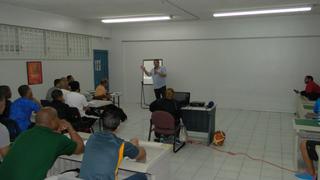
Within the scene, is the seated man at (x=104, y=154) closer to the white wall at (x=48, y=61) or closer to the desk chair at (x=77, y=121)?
the desk chair at (x=77, y=121)

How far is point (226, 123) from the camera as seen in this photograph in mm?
7215

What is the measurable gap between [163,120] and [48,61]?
426 centimetres

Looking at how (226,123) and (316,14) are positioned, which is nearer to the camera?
(226,123)

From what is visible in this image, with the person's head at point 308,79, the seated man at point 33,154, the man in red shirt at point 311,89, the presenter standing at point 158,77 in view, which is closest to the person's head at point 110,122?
the seated man at point 33,154

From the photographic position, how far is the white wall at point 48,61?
636 centimetres

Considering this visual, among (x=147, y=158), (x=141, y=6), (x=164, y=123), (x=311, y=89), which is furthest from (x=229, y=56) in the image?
(x=147, y=158)

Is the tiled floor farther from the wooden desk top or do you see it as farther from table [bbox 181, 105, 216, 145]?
the wooden desk top

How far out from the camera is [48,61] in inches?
296

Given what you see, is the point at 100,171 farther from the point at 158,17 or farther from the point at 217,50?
the point at 217,50

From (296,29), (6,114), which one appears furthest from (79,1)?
(296,29)

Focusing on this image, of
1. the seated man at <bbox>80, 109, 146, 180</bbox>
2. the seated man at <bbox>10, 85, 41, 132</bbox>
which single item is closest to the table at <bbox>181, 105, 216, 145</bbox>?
the seated man at <bbox>10, 85, 41, 132</bbox>

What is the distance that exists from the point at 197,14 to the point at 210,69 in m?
2.12

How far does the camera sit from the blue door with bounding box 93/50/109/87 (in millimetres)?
9695

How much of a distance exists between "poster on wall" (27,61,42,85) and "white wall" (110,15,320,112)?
356 centimetres
